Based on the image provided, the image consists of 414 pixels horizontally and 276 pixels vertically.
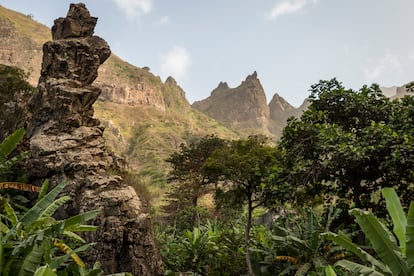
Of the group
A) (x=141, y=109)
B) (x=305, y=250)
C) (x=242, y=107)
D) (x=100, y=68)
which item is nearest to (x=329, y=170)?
(x=305, y=250)

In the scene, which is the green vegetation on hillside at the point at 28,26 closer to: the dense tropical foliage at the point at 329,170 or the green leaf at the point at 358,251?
the dense tropical foliage at the point at 329,170

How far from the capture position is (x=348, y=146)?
1043 cm

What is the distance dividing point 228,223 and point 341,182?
2023 centimetres

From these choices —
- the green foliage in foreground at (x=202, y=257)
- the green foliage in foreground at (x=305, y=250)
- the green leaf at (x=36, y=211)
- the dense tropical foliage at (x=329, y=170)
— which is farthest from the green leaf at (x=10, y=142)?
the green foliage in foreground at (x=202, y=257)

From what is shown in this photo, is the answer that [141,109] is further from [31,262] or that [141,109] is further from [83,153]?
[31,262]

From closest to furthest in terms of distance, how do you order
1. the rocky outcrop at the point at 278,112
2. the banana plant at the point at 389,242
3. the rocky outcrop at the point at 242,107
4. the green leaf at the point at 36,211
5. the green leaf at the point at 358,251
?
the banana plant at the point at 389,242 → the green leaf at the point at 358,251 → the green leaf at the point at 36,211 → the rocky outcrop at the point at 242,107 → the rocky outcrop at the point at 278,112

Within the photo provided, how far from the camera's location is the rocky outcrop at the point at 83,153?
13.6 meters

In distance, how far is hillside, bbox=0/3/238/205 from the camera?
77000 mm

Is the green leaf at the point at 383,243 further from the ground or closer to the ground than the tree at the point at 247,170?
closer to the ground

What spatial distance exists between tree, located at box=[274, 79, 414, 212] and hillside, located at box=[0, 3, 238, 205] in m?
49.0

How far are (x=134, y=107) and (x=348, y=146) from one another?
98055 millimetres

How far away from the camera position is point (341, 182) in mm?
12484

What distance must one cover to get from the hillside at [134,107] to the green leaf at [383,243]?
55.9 metres

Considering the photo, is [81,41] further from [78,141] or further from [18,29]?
[18,29]
